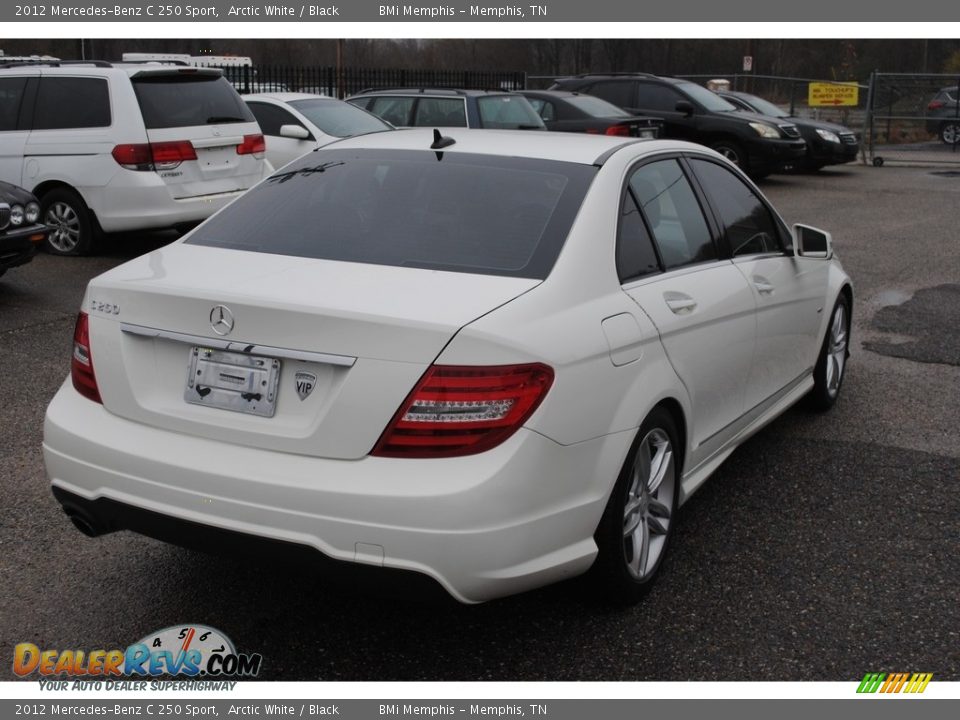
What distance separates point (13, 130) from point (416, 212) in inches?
→ 323

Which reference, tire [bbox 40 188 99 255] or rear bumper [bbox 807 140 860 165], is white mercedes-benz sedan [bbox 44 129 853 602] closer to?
tire [bbox 40 188 99 255]

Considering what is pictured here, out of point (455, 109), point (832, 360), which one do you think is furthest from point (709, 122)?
point (832, 360)

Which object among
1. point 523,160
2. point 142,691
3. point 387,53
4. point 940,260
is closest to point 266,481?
point 142,691

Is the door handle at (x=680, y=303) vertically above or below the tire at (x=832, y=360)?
above

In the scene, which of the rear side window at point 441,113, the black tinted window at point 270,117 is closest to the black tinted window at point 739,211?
the black tinted window at point 270,117

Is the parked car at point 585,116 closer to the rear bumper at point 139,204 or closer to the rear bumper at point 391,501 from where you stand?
the rear bumper at point 139,204

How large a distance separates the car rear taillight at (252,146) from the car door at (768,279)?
6.77 metres

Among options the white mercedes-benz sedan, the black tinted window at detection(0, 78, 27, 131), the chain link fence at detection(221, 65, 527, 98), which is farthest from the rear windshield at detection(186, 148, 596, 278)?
the chain link fence at detection(221, 65, 527, 98)

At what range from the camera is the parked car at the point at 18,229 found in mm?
8586

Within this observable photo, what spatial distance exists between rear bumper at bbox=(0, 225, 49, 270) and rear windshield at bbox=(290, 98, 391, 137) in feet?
16.6

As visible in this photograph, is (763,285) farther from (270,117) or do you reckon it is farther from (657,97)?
(657,97)

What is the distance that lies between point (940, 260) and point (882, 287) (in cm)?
209

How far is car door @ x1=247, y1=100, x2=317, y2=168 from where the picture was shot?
43.8 ft

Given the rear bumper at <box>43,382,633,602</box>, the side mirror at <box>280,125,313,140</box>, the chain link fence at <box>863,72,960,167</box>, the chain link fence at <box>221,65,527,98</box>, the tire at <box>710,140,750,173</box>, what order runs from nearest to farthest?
the rear bumper at <box>43,382,633,602</box>
the side mirror at <box>280,125,313,140</box>
the tire at <box>710,140,750,173</box>
the chain link fence at <box>221,65,527,98</box>
the chain link fence at <box>863,72,960,167</box>
